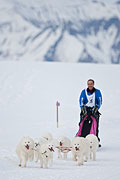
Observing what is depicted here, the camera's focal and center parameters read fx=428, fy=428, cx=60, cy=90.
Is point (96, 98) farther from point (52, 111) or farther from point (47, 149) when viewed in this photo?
point (52, 111)

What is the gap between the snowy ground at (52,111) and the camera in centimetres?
632

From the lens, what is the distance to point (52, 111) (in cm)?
1745

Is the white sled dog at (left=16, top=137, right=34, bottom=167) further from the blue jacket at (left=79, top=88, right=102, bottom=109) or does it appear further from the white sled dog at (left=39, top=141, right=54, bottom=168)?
the blue jacket at (left=79, top=88, right=102, bottom=109)

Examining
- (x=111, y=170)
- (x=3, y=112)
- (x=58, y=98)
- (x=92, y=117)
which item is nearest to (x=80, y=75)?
(x=58, y=98)

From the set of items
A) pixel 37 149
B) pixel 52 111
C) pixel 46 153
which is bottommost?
pixel 46 153

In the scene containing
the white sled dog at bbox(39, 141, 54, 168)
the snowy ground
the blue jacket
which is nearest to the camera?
the snowy ground

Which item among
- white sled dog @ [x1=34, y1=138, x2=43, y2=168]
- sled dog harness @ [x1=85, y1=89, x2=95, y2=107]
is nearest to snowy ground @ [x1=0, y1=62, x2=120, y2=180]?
white sled dog @ [x1=34, y1=138, x2=43, y2=168]

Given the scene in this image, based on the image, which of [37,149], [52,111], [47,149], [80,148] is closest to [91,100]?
[80,148]

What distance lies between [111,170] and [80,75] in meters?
17.5

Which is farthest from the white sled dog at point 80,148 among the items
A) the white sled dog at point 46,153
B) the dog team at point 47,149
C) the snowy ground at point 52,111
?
the white sled dog at point 46,153

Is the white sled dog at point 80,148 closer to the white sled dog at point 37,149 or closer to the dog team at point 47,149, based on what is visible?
the dog team at point 47,149

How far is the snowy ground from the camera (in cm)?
632

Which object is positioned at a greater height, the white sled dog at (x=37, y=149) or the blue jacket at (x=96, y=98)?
the blue jacket at (x=96, y=98)

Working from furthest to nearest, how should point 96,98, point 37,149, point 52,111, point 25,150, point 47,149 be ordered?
1. point 52,111
2. point 96,98
3. point 37,149
4. point 25,150
5. point 47,149
